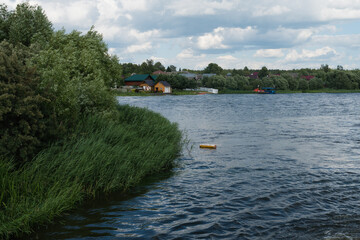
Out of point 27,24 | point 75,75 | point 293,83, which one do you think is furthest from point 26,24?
point 293,83

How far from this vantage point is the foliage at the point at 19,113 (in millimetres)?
10717

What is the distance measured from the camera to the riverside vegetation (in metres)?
9.77

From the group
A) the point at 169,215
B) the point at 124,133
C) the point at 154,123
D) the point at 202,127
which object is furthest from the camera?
the point at 202,127

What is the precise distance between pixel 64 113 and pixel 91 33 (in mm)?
13001

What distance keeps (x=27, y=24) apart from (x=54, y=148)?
17541mm

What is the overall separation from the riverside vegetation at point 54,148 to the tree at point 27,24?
28.4ft

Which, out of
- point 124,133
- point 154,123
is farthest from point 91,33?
point 124,133

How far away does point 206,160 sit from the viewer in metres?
20.0

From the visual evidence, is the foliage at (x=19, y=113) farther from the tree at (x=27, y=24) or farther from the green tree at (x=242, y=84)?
the green tree at (x=242, y=84)

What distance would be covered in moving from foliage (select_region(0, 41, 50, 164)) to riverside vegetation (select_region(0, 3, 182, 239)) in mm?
26

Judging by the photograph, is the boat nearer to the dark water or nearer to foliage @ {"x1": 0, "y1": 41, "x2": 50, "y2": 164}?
the dark water

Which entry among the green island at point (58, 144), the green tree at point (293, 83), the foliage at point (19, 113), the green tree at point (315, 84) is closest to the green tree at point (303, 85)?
the green tree at point (315, 84)

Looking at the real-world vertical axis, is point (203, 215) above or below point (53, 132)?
below

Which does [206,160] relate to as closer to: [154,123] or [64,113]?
[154,123]
